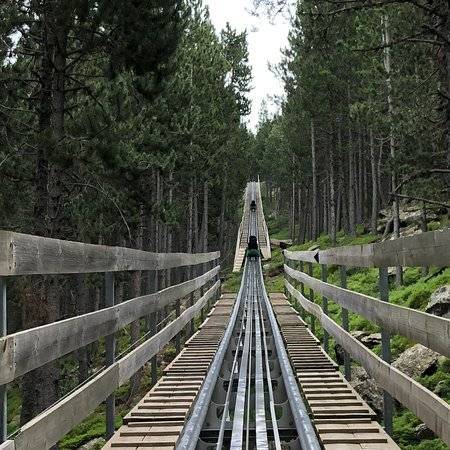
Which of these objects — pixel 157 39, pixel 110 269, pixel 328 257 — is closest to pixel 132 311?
pixel 110 269

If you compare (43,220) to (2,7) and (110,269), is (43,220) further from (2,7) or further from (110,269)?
(110,269)

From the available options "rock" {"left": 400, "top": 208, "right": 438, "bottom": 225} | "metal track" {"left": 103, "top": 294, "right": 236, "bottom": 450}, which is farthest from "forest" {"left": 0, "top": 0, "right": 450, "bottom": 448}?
"metal track" {"left": 103, "top": 294, "right": 236, "bottom": 450}

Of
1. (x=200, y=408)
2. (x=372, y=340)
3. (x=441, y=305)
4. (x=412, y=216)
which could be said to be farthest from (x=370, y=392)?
(x=412, y=216)

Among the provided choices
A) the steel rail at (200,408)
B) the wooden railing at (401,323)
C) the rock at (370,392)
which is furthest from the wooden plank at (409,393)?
the rock at (370,392)

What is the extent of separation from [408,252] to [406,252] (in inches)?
2.2

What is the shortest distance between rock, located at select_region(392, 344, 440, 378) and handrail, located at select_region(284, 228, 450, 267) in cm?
216

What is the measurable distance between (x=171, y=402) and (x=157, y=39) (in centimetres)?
677

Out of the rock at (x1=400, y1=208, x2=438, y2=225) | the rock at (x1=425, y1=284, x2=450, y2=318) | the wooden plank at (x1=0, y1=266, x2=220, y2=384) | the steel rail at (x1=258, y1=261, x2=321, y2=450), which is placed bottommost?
the steel rail at (x1=258, y1=261, x2=321, y2=450)

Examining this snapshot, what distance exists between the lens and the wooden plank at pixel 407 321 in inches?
124

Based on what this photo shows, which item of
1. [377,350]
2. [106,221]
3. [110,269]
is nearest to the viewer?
[110,269]

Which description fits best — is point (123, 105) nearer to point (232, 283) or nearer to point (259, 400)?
point (259, 400)

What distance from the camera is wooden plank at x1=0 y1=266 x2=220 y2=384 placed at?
8.91ft

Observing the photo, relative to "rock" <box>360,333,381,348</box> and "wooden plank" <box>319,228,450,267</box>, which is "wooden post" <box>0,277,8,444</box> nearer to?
"wooden plank" <box>319,228,450,267</box>

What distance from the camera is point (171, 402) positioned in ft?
19.6
